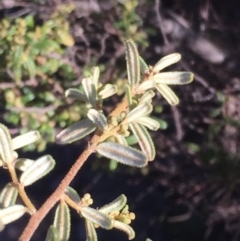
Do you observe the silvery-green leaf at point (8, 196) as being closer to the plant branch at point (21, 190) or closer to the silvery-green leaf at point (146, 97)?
the plant branch at point (21, 190)

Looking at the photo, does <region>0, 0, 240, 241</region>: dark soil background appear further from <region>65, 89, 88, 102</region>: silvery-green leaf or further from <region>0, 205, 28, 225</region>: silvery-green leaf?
<region>0, 205, 28, 225</region>: silvery-green leaf

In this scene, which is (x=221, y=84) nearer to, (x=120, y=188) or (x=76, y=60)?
(x=76, y=60)

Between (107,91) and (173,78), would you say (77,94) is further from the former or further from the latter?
(173,78)

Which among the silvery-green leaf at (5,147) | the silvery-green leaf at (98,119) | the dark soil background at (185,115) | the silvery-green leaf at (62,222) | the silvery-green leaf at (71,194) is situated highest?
the silvery-green leaf at (5,147)

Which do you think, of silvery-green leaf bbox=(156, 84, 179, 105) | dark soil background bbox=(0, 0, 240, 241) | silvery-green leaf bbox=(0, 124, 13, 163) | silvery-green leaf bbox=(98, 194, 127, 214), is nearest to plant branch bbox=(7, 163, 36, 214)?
silvery-green leaf bbox=(0, 124, 13, 163)

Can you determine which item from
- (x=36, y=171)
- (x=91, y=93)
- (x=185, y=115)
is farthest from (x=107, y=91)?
(x=185, y=115)

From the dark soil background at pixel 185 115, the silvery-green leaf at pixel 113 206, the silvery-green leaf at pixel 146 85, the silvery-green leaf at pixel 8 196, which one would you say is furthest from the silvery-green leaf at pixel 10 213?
the dark soil background at pixel 185 115

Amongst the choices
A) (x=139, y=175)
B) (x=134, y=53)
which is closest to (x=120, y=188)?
(x=139, y=175)
